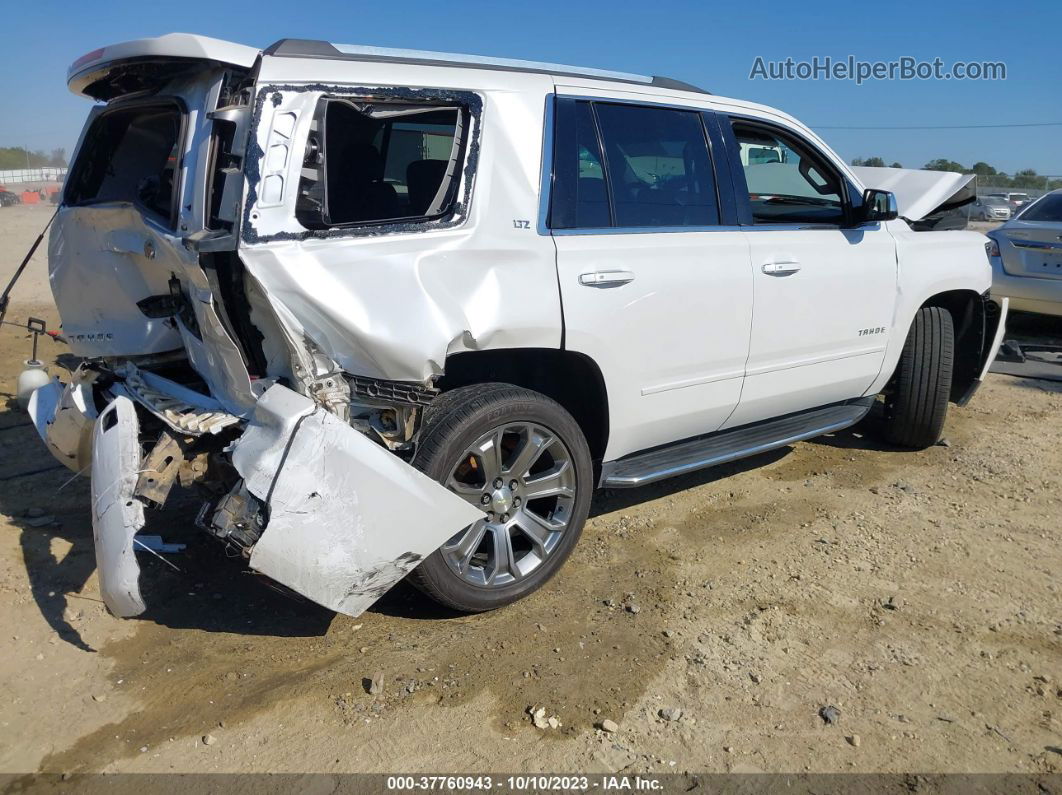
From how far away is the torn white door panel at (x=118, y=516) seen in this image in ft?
9.52

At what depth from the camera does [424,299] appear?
306cm

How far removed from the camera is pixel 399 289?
9.89ft

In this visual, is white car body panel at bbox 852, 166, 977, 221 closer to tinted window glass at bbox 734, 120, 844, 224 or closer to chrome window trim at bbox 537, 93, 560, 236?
tinted window glass at bbox 734, 120, 844, 224

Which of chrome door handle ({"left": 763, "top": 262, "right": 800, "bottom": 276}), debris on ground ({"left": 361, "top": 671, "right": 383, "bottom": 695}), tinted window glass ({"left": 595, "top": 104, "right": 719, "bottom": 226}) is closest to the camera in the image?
debris on ground ({"left": 361, "top": 671, "right": 383, "bottom": 695})

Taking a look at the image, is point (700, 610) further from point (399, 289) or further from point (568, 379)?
point (399, 289)

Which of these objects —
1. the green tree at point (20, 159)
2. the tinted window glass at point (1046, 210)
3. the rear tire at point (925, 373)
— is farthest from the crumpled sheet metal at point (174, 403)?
the green tree at point (20, 159)

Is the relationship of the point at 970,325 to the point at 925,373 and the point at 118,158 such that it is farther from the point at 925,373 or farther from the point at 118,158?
the point at 118,158

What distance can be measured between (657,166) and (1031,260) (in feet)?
20.6

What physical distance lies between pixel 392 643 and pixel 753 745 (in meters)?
1.41

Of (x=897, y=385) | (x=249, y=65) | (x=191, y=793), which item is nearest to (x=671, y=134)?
(x=249, y=65)

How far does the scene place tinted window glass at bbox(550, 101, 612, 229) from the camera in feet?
11.6

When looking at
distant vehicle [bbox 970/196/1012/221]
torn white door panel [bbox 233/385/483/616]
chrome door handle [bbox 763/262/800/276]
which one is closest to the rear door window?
chrome door handle [bbox 763/262/800/276]

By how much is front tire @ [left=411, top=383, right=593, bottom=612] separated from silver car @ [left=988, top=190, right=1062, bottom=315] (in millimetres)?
6834

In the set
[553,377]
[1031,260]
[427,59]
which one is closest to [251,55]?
[427,59]
